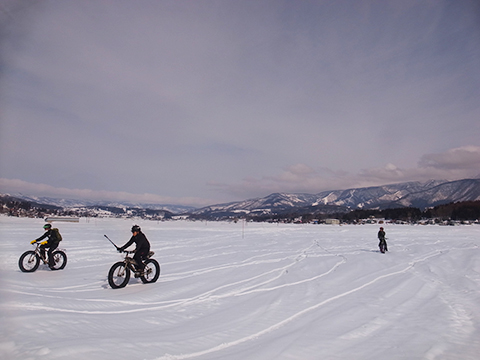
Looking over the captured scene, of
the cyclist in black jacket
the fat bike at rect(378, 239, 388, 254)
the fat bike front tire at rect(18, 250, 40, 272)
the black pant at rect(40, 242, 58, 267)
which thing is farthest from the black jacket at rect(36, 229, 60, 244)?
the fat bike at rect(378, 239, 388, 254)

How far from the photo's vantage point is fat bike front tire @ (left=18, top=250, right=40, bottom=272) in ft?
35.0

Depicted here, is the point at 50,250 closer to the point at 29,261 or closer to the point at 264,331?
the point at 29,261

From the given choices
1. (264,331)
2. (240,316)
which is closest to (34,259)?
(240,316)

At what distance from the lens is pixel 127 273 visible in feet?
29.2

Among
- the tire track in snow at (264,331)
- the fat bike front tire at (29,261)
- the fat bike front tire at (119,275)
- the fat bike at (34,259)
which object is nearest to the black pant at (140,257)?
the fat bike front tire at (119,275)

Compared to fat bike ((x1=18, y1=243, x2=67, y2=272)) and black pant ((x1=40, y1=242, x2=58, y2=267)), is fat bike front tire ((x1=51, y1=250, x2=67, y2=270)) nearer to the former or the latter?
fat bike ((x1=18, y1=243, x2=67, y2=272))

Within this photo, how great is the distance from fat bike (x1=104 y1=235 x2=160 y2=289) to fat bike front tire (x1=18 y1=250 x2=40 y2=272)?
424 cm

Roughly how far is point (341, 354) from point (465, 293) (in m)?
6.31

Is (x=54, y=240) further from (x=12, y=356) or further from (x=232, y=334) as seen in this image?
(x=232, y=334)

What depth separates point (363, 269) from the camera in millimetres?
12734

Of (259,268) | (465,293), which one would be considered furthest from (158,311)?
(465,293)

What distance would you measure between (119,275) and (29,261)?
15.0ft

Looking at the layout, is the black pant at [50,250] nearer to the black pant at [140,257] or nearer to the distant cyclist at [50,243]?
the distant cyclist at [50,243]

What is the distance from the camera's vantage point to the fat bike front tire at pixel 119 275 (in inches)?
339
